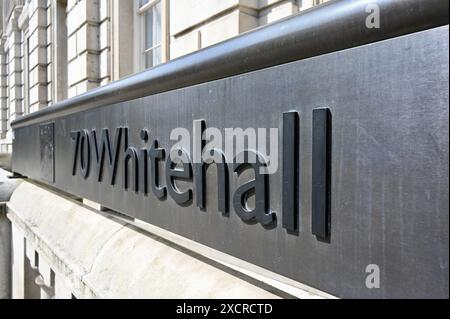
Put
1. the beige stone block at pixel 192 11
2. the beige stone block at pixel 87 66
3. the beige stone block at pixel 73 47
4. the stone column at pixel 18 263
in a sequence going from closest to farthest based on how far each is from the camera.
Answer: the beige stone block at pixel 192 11 < the stone column at pixel 18 263 < the beige stone block at pixel 87 66 < the beige stone block at pixel 73 47

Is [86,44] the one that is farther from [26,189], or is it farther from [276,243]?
[276,243]

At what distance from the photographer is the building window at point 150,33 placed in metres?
5.53

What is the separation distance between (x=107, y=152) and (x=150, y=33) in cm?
391

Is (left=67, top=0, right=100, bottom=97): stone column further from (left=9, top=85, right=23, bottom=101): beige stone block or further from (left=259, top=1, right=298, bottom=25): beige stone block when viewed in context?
(left=9, top=85, right=23, bottom=101): beige stone block

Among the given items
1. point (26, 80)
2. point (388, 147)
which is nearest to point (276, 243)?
point (388, 147)

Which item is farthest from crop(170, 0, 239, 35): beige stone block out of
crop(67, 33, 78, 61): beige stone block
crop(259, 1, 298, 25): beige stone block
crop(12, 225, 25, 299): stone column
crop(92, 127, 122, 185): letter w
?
crop(67, 33, 78, 61): beige stone block

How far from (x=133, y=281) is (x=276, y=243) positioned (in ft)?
2.99

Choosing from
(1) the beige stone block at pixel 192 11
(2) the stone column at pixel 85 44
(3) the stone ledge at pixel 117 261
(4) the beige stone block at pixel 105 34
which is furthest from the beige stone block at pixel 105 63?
(3) the stone ledge at pixel 117 261

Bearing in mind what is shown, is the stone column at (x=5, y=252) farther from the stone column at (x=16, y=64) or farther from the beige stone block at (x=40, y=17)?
the stone column at (x=16, y=64)

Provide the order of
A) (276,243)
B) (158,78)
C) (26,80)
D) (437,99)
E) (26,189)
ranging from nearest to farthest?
(437,99) → (276,243) → (158,78) → (26,189) → (26,80)

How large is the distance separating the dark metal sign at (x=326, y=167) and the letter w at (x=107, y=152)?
0.53 metres

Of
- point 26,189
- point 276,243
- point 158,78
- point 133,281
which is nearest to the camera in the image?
point 276,243

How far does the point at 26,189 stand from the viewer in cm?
474
